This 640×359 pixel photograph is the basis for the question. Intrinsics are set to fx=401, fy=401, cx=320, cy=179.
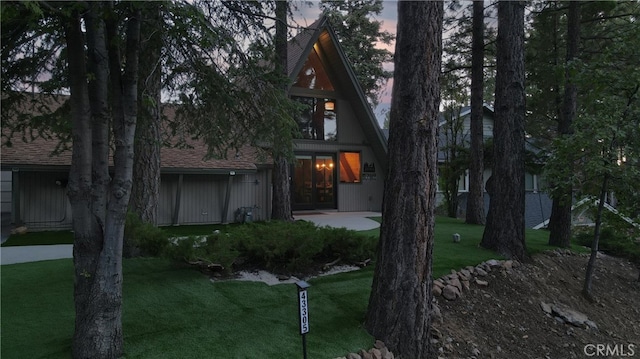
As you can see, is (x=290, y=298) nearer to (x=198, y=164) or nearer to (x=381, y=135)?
(x=198, y=164)

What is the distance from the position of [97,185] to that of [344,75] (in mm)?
12418

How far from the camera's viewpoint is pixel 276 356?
3.43 m

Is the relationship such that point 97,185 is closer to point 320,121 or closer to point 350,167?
point 320,121

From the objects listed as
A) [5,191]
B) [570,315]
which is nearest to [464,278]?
[570,315]

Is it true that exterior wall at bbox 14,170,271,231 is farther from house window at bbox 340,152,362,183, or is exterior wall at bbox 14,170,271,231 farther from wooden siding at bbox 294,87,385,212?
house window at bbox 340,152,362,183

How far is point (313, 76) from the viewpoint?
15039mm

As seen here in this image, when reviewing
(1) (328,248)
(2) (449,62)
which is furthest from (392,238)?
(2) (449,62)

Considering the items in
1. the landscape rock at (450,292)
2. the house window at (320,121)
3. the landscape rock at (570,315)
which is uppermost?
the house window at (320,121)

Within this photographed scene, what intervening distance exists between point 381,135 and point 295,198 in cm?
401

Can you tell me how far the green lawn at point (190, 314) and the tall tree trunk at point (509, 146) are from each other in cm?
184

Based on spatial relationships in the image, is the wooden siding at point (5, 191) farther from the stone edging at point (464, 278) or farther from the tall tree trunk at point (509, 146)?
the tall tree trunk at point (509, 146)

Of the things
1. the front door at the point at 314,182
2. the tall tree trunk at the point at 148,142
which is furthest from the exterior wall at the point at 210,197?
the tall tree trunk at the point at 148,142

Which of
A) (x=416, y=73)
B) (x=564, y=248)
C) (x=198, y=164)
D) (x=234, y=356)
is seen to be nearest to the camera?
(x=234, y=356)

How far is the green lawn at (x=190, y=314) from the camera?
3420 mm
